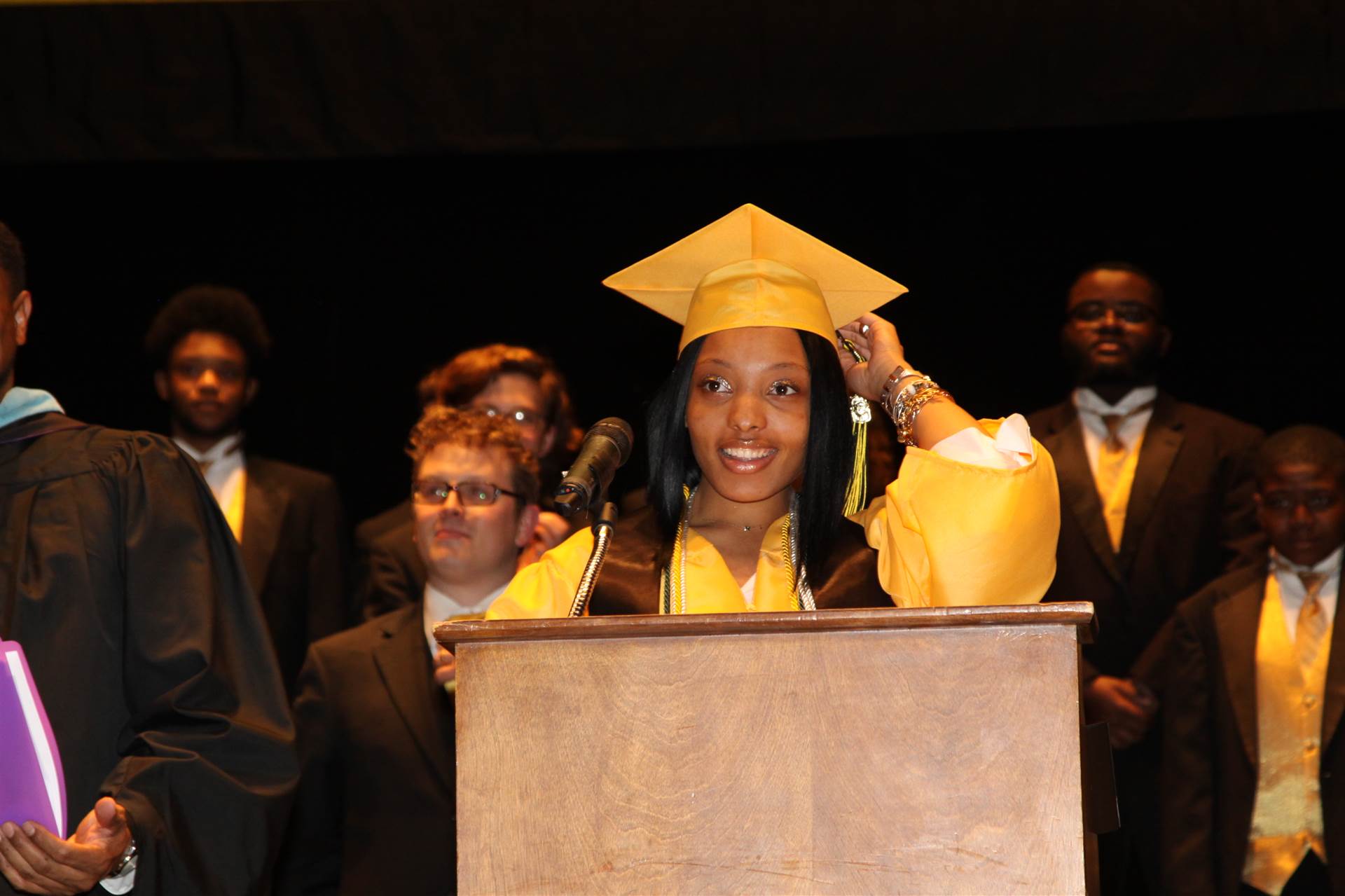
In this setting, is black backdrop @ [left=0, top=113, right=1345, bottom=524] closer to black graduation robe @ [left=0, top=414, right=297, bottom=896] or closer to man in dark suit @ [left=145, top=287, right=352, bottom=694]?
man in dark suit @ [left=145, top=287, right=352, bottom=694]

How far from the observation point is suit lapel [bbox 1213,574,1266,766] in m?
5.16

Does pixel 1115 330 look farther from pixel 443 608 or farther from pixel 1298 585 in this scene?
pixel 443 608

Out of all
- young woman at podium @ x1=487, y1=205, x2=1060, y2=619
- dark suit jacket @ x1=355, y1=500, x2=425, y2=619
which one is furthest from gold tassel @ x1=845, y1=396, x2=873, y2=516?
dark suit jacket @ x1=355, y1=500, x2=425, y2=619

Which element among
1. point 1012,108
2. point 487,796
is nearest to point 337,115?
point 1012,108

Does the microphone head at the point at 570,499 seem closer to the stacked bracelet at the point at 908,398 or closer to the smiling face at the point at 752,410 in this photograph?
the smiling face at the point at 752,410

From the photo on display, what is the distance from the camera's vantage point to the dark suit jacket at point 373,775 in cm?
408

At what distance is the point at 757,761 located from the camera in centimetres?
207

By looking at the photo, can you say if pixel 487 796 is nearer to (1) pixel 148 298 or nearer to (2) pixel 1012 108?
(2) pixel 1012 108

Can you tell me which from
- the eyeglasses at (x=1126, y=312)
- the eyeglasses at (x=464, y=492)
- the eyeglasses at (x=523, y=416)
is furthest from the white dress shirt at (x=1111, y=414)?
the eyeglasses at (x=464, y=492)

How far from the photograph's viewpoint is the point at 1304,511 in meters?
5.38

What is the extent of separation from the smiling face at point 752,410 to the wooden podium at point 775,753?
949mm

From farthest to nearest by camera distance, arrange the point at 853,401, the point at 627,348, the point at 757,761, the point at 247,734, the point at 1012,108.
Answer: the point at 627,348, the point at 1012,108, the point at 853,401, the point at 247,734, the point at 757,761

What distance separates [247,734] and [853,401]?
3.92 feet

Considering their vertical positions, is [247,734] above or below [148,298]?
below
